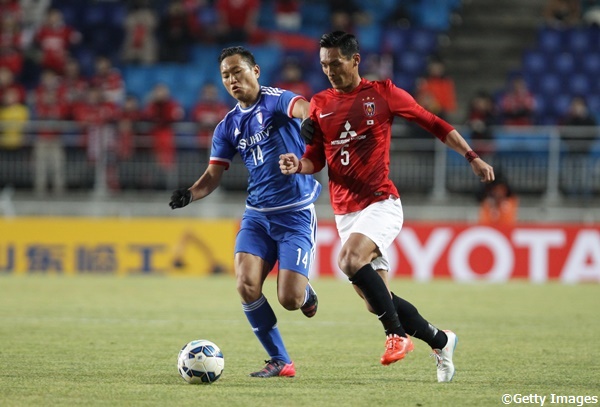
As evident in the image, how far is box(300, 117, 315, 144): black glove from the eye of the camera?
7.84 meters

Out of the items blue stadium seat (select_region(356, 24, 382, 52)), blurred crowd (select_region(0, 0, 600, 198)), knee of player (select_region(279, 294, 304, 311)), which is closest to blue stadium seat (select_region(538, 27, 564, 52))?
blurred crowd (select_region(0, 0, 600, 198))

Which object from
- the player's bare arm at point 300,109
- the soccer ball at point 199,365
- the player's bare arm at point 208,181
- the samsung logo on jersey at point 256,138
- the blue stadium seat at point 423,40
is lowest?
the soccer ball at point 199,365

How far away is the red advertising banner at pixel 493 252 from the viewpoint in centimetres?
1798

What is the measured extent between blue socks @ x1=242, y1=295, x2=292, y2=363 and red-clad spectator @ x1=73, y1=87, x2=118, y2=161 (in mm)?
11902

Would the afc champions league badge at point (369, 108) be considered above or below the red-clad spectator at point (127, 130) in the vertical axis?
above

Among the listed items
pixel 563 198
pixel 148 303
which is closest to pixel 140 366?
pixel 148 303

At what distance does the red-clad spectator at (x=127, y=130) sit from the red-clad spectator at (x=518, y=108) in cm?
669

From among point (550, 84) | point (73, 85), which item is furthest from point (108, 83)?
point (550, 84)

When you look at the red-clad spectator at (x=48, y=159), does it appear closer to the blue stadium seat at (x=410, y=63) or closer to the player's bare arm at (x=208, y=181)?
the blue stadium seat at (x=410, y=63)

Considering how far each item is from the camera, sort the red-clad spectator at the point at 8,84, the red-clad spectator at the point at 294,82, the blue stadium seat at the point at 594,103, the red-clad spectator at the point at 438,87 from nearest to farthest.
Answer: the red-clad spectator at the point at 294,82, the red-clad spectator at the point at 438,87, the red-clad spectator at the point at 8,84, the blue stadium seat at the point at 594,103

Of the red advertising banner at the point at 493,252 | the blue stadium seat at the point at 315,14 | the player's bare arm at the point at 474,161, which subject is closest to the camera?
the player's bare arm at the point at 474,161

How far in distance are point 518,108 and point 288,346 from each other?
10.8m

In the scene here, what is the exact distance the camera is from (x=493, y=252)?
18172mm

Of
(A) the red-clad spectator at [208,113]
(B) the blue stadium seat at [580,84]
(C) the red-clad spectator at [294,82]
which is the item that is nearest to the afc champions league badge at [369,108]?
(C) the red-clad spectator at [294,82]
